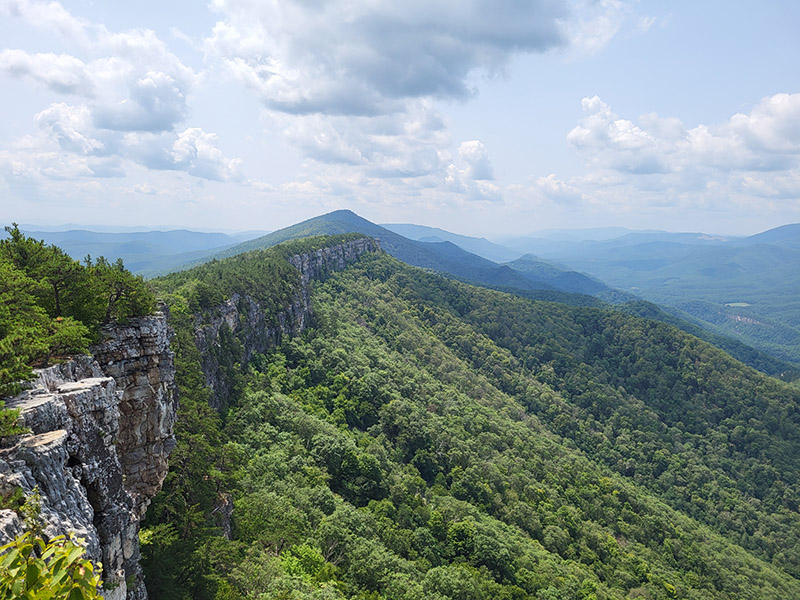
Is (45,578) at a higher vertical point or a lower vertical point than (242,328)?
higher

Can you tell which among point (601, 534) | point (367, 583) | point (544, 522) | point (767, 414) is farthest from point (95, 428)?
point (767, 414)

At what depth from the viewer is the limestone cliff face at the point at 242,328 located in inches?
2208

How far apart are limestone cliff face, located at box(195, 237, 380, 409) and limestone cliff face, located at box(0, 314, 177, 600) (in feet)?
94.1

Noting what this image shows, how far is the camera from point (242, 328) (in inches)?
2901

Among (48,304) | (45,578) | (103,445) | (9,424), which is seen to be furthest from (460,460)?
(45,578)

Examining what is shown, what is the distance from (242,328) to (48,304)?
5104cm

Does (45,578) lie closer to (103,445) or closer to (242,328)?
(103,445)

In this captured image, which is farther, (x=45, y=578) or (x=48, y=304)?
(x=48, y=304)

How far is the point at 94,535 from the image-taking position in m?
13.8

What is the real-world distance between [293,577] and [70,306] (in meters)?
25.5

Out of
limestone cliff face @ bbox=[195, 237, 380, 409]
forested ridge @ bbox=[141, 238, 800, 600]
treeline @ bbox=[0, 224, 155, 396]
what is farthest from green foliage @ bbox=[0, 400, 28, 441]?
limestone cliff face @ bbox=[195, 237, 380, 409]

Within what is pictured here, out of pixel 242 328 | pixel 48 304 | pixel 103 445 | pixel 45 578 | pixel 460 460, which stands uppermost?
pixel 48 304

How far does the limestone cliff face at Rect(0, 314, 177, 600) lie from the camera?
1298 centimetres

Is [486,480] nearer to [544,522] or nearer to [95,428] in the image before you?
[544,522]
